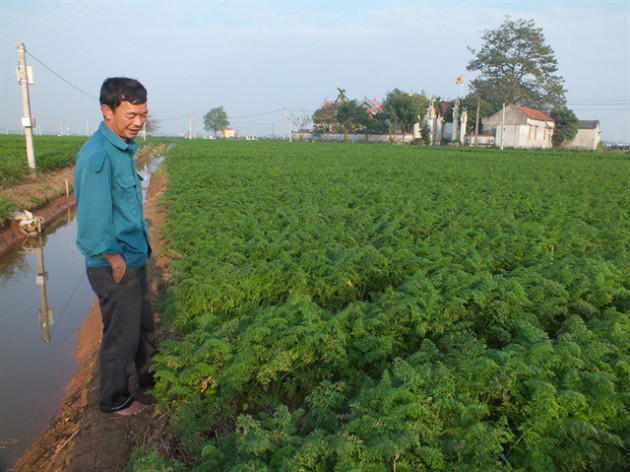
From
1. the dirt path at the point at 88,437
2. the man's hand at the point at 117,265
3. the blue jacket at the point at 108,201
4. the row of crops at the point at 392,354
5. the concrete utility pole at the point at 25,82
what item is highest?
the concrete utility pole at the point at 25,82

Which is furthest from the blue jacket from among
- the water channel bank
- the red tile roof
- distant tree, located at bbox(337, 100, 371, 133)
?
distant tree, located at bbox(337, 100, 371, 133)

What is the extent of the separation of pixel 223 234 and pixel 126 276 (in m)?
3.39

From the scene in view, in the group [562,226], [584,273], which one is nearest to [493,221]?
[562,226]

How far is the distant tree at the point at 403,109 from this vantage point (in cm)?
7150

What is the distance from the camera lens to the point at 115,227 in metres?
3.55

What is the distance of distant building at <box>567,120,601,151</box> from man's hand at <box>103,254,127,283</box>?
84643 mm

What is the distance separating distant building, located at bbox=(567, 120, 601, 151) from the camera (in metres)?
75.4

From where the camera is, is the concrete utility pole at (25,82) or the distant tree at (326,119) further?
the distant tree at (326,119)

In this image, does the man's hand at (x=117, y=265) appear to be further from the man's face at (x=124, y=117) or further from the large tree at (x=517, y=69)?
the large tree at (x=517, y=69)

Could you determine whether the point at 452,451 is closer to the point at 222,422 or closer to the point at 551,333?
the point at 222,422

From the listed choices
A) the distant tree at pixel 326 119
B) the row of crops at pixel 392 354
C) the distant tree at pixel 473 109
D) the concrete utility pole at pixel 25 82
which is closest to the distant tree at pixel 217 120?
the distant tree at pixel 326 119

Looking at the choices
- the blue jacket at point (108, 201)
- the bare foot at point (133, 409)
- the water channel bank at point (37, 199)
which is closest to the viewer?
the blue jacket at point (108, 201)

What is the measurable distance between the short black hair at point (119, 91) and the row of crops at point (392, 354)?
1984 mm

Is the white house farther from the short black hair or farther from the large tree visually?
the short black hair
